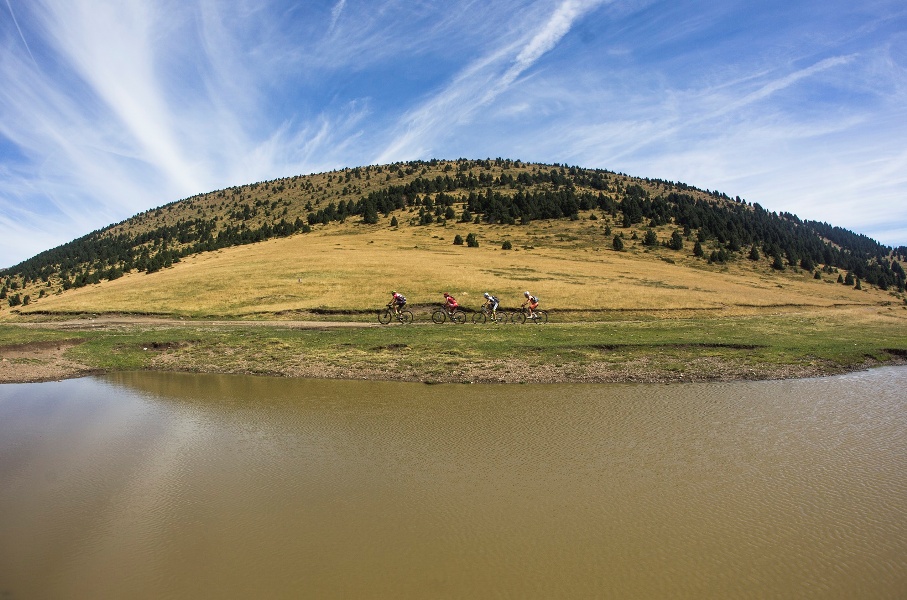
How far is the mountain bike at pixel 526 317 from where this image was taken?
137 feet

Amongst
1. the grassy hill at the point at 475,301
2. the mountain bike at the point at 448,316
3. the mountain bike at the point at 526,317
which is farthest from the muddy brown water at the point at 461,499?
the mountain bike at the point at 526,317

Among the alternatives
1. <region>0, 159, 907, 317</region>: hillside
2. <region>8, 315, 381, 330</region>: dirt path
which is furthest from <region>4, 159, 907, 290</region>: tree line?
<region>8, 315, 381, 330</region>: dirt path

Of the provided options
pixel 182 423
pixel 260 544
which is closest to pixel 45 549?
pixel 260 544

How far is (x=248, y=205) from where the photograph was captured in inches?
6531

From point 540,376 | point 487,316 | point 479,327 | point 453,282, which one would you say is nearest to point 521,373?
point 540,376

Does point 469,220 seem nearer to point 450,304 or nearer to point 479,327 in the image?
point 450,304

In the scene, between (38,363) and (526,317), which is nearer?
(38,363)

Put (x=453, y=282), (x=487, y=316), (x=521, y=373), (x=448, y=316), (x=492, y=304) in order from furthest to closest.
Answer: (x=453, y=282) < (x=487, y=316) < (x=448, y=316) < (x=492, y=304) < (x=521, y=373)

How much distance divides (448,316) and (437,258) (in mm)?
35192

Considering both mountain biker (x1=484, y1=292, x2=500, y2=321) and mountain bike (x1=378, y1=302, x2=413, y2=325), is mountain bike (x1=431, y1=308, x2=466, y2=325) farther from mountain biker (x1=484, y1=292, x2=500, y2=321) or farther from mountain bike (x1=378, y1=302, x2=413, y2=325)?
mountain biker (x1=484, y1=292, x2=500, y2=321)

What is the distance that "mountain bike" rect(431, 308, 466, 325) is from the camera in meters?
40.8

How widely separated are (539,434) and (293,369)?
1431 centimetres

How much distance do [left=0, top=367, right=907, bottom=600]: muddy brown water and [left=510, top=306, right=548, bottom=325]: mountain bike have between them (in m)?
24.0

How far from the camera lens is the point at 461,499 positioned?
1000cm
